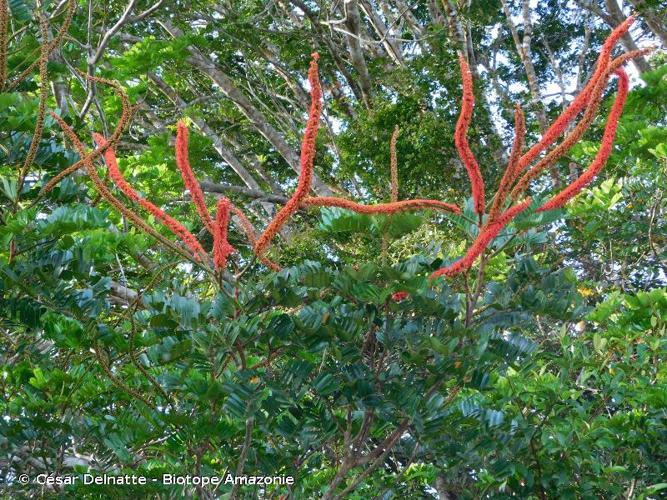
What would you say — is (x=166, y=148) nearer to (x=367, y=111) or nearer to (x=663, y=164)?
(x=367, y=111)

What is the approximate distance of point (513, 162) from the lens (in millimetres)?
1545

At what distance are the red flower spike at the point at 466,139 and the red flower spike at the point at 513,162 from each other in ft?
0.11

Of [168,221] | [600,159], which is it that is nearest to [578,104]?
[600,159]

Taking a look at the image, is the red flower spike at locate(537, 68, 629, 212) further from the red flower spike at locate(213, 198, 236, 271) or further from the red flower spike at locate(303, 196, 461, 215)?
the red flower spike at locate(213, 198, 236, 271)

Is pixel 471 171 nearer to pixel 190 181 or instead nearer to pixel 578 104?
pixel 578 104

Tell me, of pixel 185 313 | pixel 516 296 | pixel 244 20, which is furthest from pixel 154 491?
pixel 244 20

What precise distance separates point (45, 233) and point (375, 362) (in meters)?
0.86

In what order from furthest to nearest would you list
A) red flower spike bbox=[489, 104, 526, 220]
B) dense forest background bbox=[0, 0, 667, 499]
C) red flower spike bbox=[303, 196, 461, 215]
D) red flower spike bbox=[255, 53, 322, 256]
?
dense forest background bbox=[0, 0, 667, 499]
red flower spike bbox=[303, 196, 461, 215]
red flower spike bbox=[489, 104, 526, 220]
red flower spike bbox=[255, 53, 322, 256]

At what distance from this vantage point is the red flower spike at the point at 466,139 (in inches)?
58.2

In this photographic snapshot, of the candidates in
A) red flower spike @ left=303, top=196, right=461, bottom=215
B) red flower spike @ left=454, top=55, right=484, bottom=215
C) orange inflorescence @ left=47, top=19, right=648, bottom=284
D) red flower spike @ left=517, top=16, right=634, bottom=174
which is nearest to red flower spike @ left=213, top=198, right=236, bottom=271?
orange inflorescence @ left=47, top=19, right=648, bottom=284

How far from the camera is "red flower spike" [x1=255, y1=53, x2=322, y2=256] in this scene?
141 centimetres

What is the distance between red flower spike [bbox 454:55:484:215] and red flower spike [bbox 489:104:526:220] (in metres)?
0.03

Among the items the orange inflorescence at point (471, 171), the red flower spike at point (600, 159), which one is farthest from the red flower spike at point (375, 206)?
the red flower spike at point (600, 159)

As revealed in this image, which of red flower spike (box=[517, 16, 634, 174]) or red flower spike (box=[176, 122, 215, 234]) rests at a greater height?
red flower spike (box=[176, 122, 215, 234])
